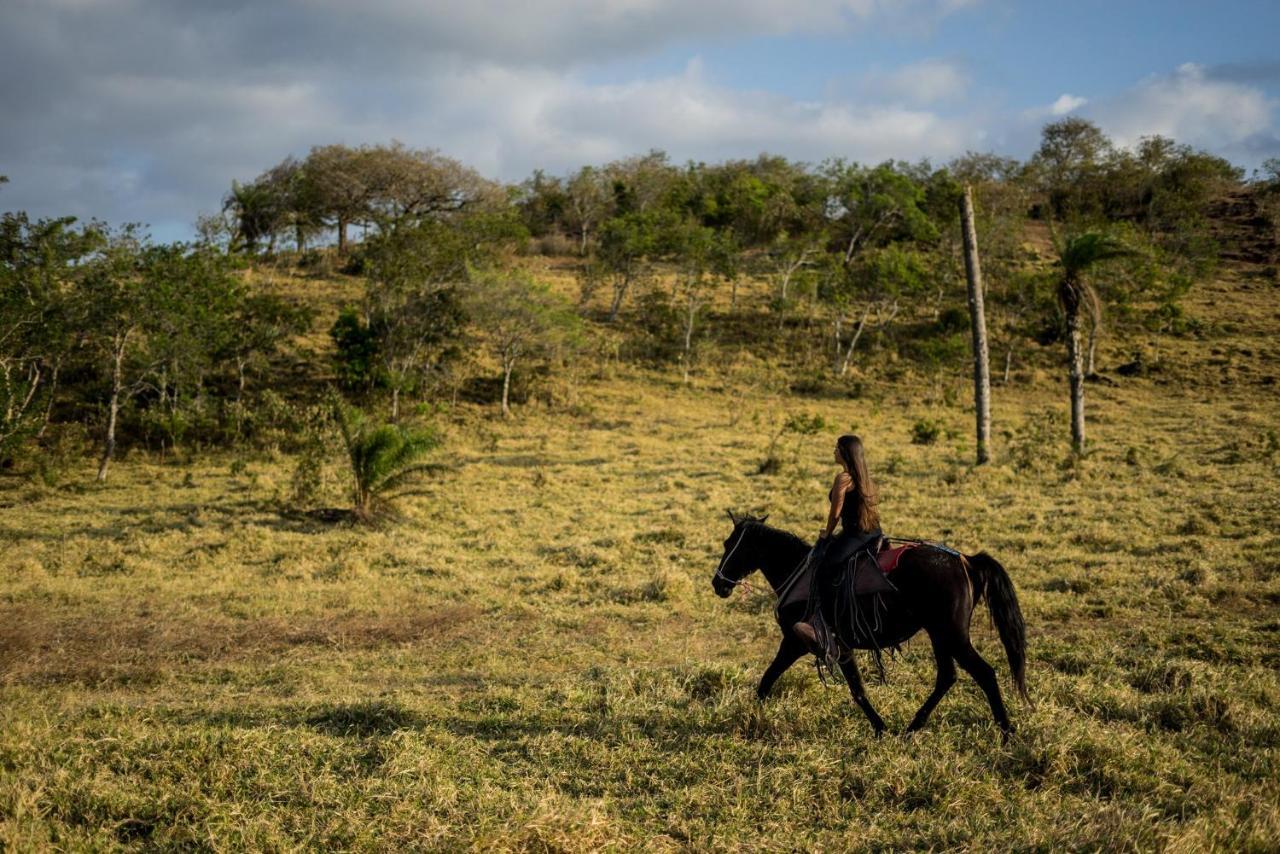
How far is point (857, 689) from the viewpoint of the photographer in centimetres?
596

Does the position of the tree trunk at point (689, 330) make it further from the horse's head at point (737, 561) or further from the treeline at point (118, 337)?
the horse's head at point (737, 561)

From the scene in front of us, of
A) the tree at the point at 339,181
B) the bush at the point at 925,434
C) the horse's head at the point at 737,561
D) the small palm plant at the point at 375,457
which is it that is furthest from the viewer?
the tree at the point at 339,181

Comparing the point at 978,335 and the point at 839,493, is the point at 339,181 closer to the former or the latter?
the point at 978,335

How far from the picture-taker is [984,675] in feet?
18.3

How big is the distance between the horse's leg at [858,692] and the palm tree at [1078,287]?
17.7 metres

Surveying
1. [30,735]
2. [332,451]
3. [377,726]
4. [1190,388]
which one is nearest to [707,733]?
[377,726]

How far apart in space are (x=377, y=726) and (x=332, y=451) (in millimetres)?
15440

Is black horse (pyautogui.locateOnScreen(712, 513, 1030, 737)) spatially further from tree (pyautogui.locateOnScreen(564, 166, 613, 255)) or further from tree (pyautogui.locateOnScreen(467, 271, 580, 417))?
tree (pyautogui.locateOnScreen(564, 166, 613, 255))

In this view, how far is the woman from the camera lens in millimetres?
5906

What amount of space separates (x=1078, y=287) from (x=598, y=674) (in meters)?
20.1

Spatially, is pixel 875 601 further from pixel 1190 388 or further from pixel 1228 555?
pixel 1190 388

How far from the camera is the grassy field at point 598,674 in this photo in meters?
4.67

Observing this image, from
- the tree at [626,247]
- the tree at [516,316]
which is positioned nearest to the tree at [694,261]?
the tree at [626,247]

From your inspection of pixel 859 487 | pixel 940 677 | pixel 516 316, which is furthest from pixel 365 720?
pixel 516 316
